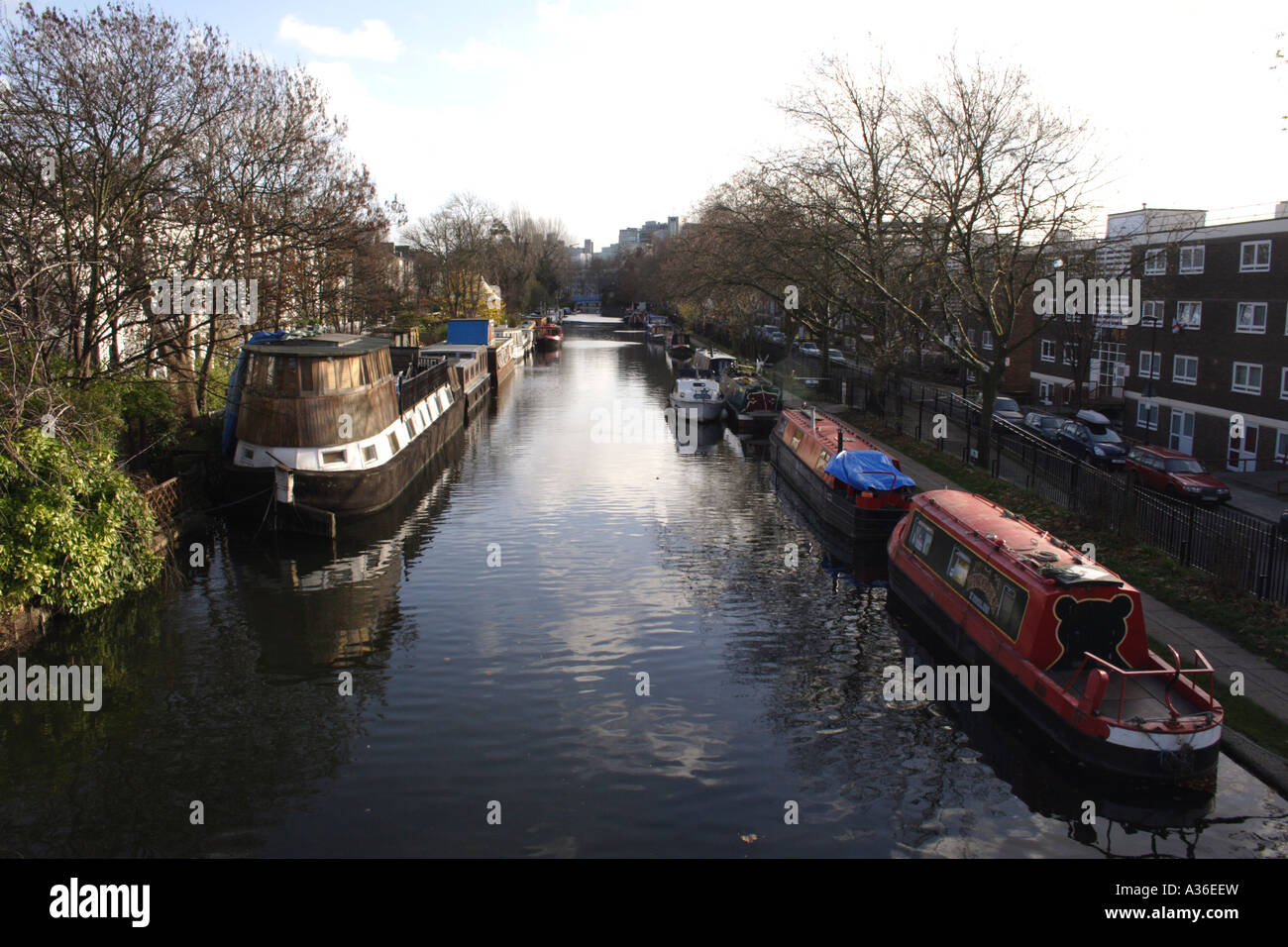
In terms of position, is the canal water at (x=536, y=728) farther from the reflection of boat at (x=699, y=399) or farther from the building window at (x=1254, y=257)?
the building window at (x=1254, y=257)

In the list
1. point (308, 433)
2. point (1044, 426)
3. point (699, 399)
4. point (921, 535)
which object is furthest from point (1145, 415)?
point (308, 433)

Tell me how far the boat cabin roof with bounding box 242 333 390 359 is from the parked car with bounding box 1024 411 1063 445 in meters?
25.9

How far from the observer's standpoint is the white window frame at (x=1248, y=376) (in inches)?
1432

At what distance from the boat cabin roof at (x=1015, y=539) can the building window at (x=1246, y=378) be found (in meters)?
25.1

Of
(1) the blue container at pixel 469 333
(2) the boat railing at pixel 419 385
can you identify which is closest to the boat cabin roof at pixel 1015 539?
(2) the boat railing at pixel 419 385

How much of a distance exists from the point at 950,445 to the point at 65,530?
30.0 m

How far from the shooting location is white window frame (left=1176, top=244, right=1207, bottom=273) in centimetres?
3962

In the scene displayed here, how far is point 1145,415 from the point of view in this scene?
43.7 meters

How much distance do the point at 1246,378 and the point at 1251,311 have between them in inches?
109

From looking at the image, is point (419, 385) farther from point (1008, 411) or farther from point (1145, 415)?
point (1145, 415)
